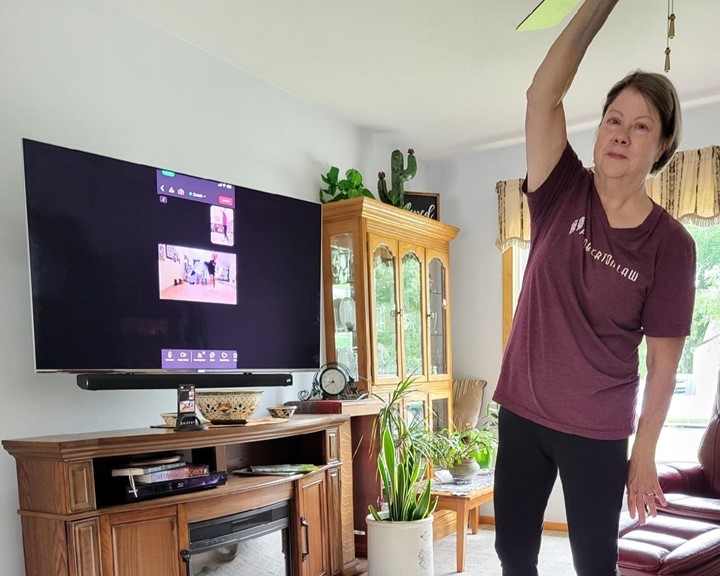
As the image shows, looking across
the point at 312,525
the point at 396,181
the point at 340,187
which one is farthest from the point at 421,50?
the point at 312,525

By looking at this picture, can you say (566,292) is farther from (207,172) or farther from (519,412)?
(207,172)

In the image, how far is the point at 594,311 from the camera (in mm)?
1250

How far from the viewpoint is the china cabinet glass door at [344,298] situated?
11.8 ft

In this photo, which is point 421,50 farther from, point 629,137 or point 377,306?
point 629,137

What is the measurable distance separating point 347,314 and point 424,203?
1.09 m

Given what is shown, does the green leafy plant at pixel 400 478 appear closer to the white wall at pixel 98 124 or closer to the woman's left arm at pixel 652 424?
the white wall at pixel 98 124

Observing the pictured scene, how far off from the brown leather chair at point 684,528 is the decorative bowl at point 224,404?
4.65 ft

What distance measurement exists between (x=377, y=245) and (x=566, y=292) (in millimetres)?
2456

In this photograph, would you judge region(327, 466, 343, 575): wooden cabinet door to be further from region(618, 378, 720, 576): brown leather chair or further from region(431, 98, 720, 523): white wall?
region(431, 98, 720, 523): white wall

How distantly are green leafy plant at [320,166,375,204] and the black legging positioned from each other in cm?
245

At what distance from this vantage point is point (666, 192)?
391cm

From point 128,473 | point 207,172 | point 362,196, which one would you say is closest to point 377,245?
point 362,196

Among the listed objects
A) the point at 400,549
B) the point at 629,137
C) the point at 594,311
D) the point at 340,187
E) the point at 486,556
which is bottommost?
the point at 486,556

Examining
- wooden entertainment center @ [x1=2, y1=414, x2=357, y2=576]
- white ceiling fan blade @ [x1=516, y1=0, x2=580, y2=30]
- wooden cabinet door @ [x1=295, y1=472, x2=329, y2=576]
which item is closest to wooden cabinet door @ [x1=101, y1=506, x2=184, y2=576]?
wooden entertainment center @ [x1=2, y1=414, x2=357, y2=576]
